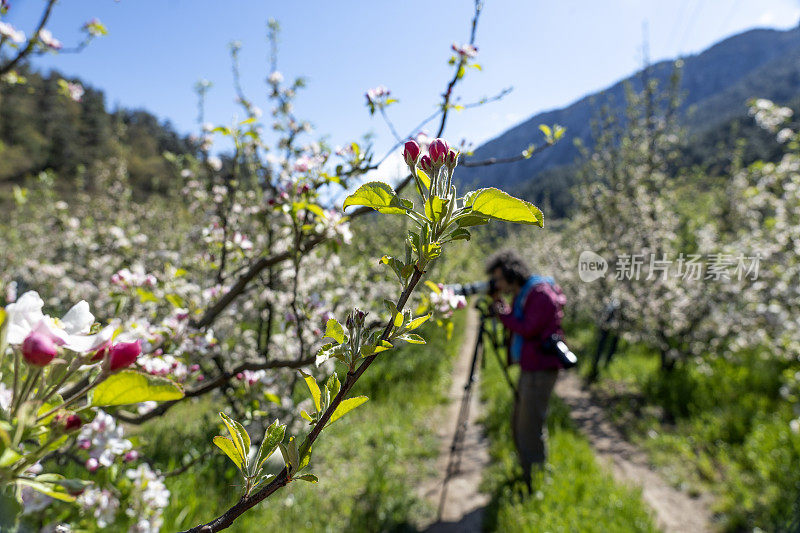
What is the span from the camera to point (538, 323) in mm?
3059

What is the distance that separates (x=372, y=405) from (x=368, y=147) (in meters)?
4.60

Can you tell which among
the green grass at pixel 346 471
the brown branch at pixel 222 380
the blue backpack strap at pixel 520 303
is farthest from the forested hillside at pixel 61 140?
the brown branch at pixel 222 380

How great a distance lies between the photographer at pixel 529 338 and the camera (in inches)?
121

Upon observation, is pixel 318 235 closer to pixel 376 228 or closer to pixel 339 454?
pixel 339 454

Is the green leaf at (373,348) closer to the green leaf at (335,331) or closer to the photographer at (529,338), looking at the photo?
the green leaf at (335,331)

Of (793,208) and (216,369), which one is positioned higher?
(793,208)

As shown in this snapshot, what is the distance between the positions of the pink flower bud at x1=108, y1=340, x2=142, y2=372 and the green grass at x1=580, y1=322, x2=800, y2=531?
361 centimetres

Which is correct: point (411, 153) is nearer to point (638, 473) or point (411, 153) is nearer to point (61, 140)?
point (638, 473)

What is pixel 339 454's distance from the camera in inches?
164

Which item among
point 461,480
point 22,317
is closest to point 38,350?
point 22,317

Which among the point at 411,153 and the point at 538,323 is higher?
the point at 411,153

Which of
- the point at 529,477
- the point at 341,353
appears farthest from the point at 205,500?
the point at 341,353

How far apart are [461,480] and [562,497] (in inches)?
42.9

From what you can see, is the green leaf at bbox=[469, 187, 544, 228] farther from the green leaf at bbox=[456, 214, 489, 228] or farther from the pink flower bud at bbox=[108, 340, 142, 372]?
the pink flower bud at bbox=[108, 340, 142, 372]
